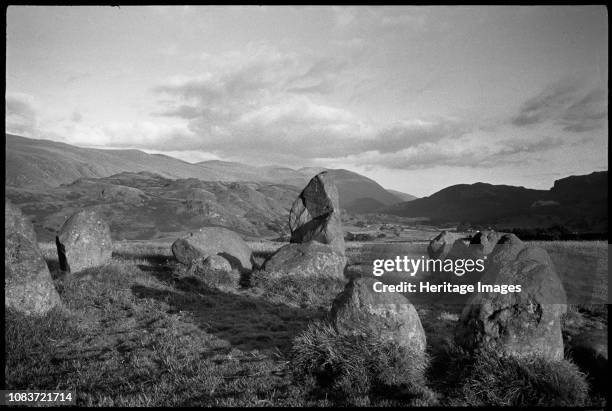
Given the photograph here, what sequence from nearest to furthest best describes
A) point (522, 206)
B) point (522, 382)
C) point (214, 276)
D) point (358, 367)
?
point (522, 382)
point (358, 367)
point (214, 276)
point (522, 206)

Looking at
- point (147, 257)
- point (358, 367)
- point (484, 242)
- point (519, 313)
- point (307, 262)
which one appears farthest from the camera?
point (147, 257)

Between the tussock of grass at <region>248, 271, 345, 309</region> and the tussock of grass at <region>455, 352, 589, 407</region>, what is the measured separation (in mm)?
6228

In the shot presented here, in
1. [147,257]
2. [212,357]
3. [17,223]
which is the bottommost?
[212,357]

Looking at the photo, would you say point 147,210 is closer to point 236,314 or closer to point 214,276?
point 214,276

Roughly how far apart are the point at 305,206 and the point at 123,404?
16.3 m

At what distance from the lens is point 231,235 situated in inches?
715

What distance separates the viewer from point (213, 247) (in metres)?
16.8

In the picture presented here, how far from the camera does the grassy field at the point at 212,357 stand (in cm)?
584

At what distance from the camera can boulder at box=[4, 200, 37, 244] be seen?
981 centimetres

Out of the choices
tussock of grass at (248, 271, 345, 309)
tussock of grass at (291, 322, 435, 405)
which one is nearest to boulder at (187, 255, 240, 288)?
tussock of grass at (248, 271, 345, 309)

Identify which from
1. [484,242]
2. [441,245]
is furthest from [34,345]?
[441,245]

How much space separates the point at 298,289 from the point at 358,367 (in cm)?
726

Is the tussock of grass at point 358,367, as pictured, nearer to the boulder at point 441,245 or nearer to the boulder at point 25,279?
the boulder at point 25,279

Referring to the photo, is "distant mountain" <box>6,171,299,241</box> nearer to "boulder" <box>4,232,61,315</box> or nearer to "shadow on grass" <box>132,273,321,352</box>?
"shadow on grass" <box>132,273,321,352</box>
